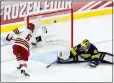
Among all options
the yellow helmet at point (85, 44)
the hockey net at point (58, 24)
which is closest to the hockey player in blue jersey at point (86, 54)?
the yellow helmet at point (85, 44)

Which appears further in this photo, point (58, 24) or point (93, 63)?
point (58, 24)

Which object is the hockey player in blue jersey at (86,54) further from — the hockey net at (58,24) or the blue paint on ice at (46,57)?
the hockey net at (58,24)

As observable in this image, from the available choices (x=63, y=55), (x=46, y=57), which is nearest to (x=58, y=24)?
(x=46, y=57)

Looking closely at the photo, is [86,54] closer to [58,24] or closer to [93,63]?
[93,63]

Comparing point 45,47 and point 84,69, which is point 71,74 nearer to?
point 84,69

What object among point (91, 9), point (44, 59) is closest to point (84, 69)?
point (44, 59)

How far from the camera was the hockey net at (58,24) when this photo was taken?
12.1 feet

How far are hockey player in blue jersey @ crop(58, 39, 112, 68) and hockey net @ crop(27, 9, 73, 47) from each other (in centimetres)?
30

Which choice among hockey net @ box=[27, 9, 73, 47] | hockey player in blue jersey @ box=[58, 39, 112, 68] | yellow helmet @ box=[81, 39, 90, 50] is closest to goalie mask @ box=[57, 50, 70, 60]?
hockey player in blue jersey @ box=[58, 39, 112, 68]

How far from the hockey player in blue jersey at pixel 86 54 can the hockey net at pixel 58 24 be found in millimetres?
299

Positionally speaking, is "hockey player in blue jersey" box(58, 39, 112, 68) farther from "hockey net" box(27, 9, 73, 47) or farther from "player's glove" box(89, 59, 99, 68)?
"hockey net" box(27, 9, 73, 47)

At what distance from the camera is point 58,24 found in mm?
4273

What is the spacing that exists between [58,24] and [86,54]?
1.12 meters

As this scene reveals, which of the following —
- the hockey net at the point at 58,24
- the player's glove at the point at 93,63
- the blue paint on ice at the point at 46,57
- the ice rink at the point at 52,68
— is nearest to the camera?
the ice rink at the point at 52,68
